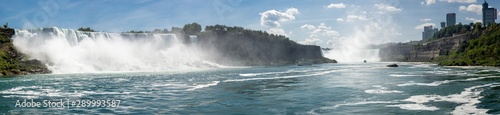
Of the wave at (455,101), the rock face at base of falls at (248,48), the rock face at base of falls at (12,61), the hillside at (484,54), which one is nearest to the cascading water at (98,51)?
the rock face at base of falls at (12,61)

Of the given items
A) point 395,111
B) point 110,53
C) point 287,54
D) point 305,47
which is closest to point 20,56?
point 110,53

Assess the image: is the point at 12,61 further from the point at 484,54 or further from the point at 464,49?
the point at 464,49

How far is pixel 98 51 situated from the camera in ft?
274

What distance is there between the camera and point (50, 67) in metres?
69.3

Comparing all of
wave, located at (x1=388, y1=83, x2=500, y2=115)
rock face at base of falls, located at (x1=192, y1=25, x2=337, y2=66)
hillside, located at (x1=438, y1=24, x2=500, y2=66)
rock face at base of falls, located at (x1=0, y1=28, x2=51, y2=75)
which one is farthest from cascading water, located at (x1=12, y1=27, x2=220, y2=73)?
wave, located at (x1=388, y1=83, x2=500, y2=115)

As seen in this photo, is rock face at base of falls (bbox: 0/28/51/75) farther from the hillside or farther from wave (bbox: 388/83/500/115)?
the hillside

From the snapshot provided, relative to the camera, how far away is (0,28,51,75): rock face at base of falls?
6172cm

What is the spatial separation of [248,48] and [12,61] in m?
85.4

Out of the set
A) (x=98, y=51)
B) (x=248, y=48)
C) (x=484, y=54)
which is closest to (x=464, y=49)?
(x=484, y=54)

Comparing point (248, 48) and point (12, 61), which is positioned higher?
point (248, 48)

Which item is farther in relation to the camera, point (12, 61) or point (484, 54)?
point (484, 54)

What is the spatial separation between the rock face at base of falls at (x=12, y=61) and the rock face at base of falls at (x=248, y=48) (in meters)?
57.1

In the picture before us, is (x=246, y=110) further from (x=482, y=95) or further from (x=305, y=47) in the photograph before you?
(x=305, y=47)

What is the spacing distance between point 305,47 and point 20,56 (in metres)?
125
